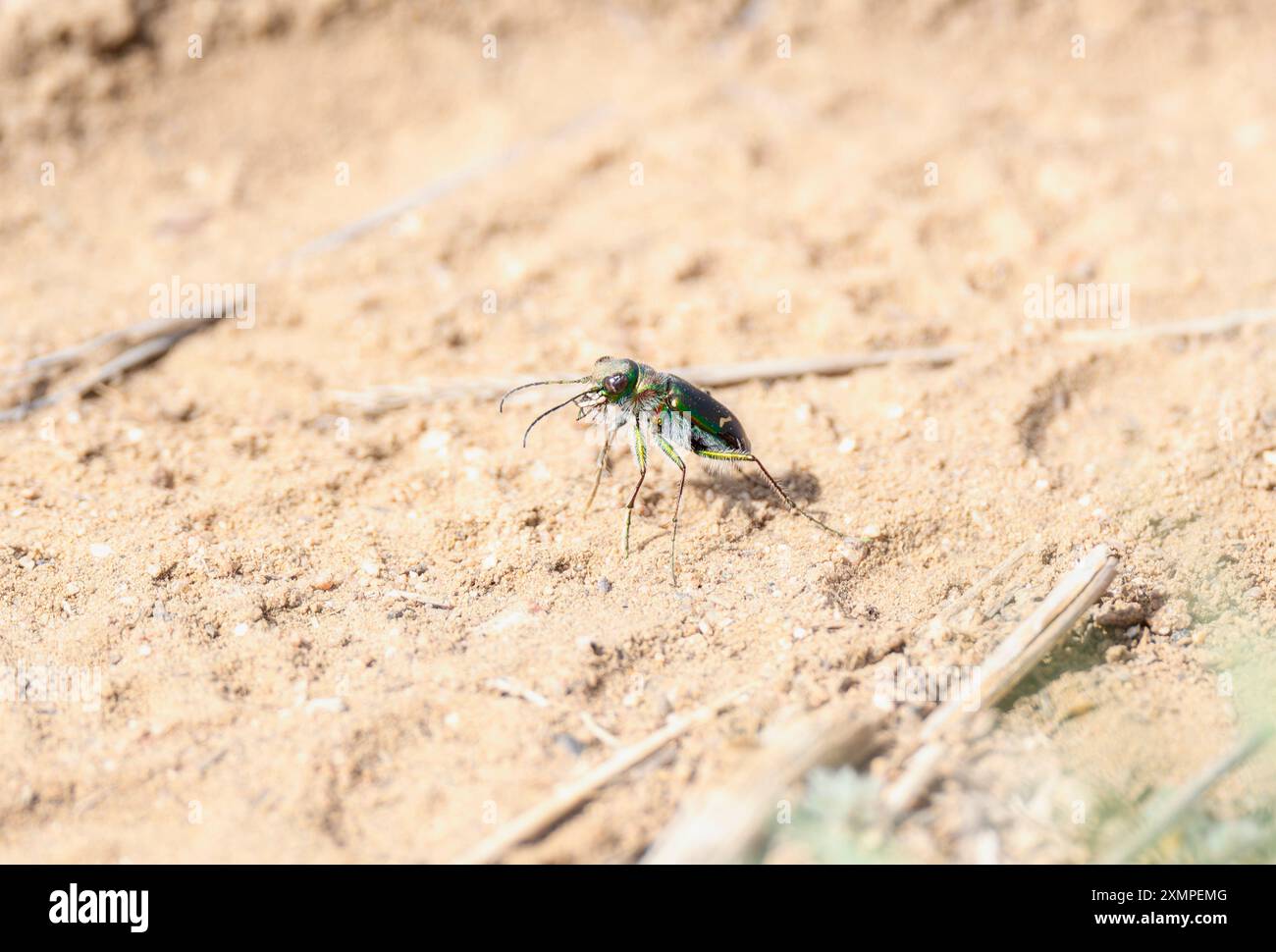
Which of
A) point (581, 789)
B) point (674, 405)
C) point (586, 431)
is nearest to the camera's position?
point (581, 789)

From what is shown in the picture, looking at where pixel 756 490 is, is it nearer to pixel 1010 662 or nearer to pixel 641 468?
pixel 641 468

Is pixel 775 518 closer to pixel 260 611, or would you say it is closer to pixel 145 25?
pixel 260 611

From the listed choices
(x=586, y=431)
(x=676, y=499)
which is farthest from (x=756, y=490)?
(x=586, y=431)

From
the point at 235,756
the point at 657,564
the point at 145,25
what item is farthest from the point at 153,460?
the point at 145,25

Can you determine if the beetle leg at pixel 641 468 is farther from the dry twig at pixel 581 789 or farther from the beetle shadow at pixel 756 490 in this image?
the dry twig at pixel 581 789

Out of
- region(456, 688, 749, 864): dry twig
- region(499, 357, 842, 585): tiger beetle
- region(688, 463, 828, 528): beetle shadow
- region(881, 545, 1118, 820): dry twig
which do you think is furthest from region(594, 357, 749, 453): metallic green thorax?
region(881, 545, 1118, 820): dry twig

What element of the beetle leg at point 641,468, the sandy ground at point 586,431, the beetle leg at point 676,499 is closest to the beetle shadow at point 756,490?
the sandy ground at point 586,431

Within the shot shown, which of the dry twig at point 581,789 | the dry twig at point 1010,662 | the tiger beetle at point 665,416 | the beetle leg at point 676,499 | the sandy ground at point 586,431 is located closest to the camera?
the dry twig at point 581,789
